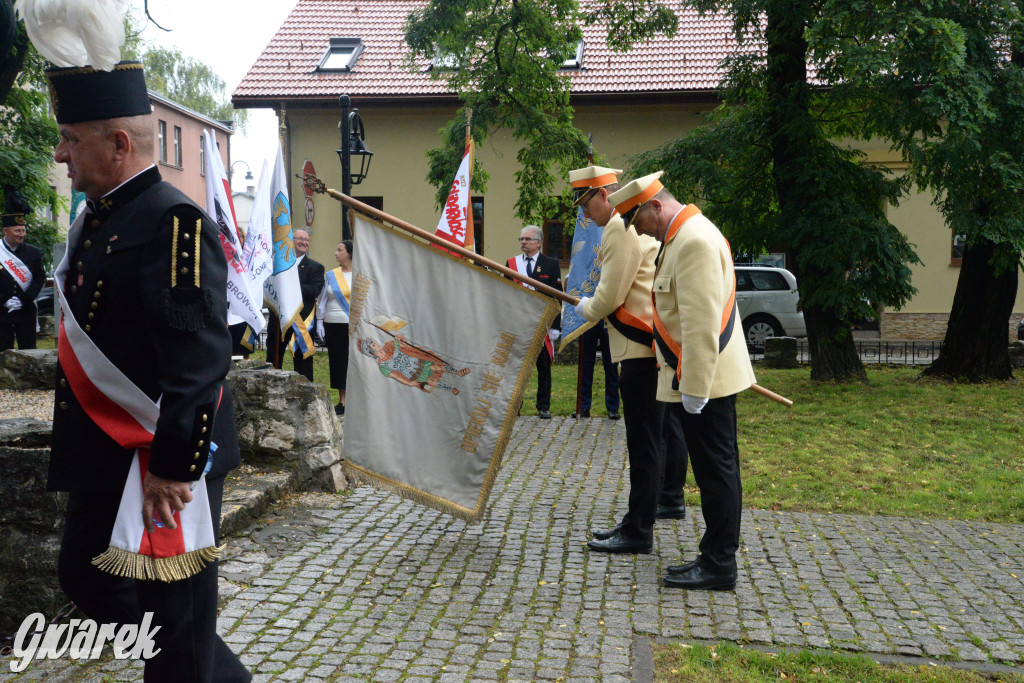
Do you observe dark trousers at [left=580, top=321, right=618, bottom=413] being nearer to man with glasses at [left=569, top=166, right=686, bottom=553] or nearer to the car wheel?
man with glasses at [left=569, top=166, right=686, bottom=553]

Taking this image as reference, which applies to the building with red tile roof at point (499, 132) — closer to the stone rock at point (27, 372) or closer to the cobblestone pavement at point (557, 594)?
the stone rock at point (27, 372)

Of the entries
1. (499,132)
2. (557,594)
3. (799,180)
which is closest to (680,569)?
(557,594)

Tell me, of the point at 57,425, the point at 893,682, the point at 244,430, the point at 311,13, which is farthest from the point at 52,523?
the point at 311,13

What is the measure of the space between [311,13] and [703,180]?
17.3 metres

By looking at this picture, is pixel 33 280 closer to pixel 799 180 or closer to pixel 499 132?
pixel 799 180

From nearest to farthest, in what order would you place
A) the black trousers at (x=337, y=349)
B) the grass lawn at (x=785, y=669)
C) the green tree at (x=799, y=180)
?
the grass lawn at (x=785, y=669), the black trousers at (x=337, y=349), the green tree at (x=799, y=180)

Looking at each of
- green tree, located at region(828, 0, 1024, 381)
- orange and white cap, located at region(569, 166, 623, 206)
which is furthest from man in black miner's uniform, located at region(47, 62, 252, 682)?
green tree, located at region(828, 0, 1024, 381)

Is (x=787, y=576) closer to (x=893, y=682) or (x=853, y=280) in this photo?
(x=893, y=682)

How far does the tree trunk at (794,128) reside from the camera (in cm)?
1217

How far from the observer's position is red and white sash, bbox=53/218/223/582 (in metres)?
2.49

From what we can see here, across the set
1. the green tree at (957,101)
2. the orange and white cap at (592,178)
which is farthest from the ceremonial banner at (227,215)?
the green tree at (957,101)

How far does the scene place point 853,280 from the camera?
12.0 m

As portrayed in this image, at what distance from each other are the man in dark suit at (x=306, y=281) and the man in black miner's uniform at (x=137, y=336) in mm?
8093

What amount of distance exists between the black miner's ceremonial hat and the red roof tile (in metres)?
20.0
